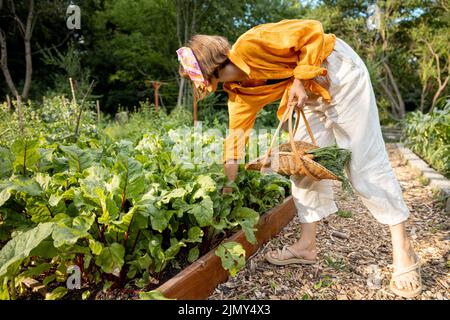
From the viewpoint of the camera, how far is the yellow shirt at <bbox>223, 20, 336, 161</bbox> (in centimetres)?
159

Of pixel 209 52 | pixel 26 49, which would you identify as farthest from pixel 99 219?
pixel 26 49

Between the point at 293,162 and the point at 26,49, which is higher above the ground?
the point at 26,49

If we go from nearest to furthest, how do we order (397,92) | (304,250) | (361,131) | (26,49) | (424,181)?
(361,131), (304,250), (424,181), (26,49), (397,92)

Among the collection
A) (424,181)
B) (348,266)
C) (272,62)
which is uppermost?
(272,62)

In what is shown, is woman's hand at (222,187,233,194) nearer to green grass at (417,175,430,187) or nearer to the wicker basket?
the wicker basket

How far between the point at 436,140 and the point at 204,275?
14.2 feet

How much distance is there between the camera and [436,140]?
4.73 meters

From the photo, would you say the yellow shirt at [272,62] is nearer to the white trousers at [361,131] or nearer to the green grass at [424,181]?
the white trousers at [361,131]

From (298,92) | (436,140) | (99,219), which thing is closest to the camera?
(99,219)

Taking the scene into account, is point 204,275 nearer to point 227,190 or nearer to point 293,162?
point 227,190

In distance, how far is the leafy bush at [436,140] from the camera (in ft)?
11.4

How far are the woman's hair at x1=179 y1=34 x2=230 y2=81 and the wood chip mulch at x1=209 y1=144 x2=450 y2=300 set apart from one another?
3.57 feet

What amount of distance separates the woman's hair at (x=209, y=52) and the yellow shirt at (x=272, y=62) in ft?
0.16
